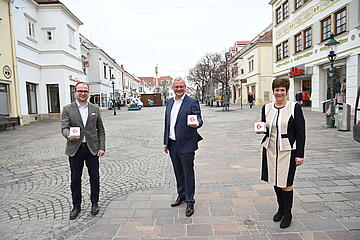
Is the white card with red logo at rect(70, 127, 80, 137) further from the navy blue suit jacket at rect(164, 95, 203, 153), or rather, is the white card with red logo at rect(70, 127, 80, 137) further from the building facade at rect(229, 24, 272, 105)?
the building facade at rect(229, 24, 272, 105)

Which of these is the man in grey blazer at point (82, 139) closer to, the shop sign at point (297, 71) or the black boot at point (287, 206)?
the black boot at point (287, 206)

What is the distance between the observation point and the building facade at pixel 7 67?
1605 cm

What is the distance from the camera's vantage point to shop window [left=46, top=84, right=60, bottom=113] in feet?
72.7

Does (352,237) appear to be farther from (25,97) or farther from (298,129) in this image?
(25,97)

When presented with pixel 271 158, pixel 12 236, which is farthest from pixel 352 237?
pixel 12 236

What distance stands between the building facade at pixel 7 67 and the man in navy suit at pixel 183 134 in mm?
16121

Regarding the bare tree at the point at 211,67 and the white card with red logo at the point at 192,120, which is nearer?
the white card with red logo at the point at 192,120

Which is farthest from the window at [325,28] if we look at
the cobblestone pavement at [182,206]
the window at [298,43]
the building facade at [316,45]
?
the cobblestone pavement at [182,206]

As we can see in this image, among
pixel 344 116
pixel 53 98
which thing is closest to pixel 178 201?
pixel 344 116

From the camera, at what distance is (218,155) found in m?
7.10

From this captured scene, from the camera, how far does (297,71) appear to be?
71.3 ft

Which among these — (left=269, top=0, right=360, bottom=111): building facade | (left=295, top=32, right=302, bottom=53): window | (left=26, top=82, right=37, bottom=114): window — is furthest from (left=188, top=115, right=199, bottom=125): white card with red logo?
(left=295, top=32, right=302, bottom=53): window

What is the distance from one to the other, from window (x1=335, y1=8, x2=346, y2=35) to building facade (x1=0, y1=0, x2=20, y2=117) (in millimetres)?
20894

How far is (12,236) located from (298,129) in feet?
11.8
